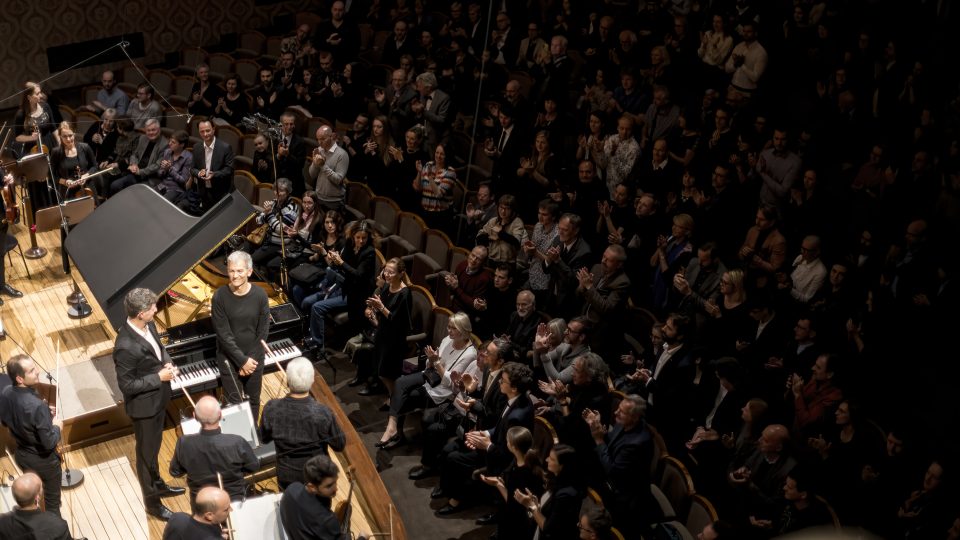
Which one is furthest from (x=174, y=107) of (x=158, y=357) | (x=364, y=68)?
(x=158, y=357)

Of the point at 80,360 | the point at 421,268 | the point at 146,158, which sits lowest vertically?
the point at 80,360

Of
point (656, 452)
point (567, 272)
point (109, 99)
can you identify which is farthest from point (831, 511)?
point (109, 99)

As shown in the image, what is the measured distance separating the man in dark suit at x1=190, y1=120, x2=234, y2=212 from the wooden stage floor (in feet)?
4.02

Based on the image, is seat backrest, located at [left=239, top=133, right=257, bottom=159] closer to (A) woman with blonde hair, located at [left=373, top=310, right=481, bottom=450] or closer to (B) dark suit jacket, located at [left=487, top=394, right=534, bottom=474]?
(A) woman with blonde hair, located at [left=373, top=310, right=481, bottom=450]

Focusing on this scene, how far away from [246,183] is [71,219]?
1615 millimetres

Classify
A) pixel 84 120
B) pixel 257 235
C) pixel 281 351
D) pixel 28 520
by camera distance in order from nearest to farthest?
pixel 28 520 < pixel 281 351 < pixel 257 235 < pixel 84 120

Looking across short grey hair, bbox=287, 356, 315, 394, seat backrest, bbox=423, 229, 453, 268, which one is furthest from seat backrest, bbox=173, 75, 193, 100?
short grey hair, bbox=287, 356, 315, 394

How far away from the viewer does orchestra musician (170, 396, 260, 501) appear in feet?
13.9

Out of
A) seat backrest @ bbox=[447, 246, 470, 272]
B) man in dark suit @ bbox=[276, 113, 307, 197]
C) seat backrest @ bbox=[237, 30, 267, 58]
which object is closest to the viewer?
seat backrest @ bbox=[447, 246, 470, 272]

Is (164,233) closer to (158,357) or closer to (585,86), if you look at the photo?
(158,357)

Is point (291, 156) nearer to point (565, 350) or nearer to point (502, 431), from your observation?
point (565, 350)

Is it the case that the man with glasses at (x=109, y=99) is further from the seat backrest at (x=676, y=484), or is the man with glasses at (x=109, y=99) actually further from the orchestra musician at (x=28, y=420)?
the seat backrest at (x=676, y=484)

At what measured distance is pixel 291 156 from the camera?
25.7ft

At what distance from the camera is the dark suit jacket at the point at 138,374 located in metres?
4.55
